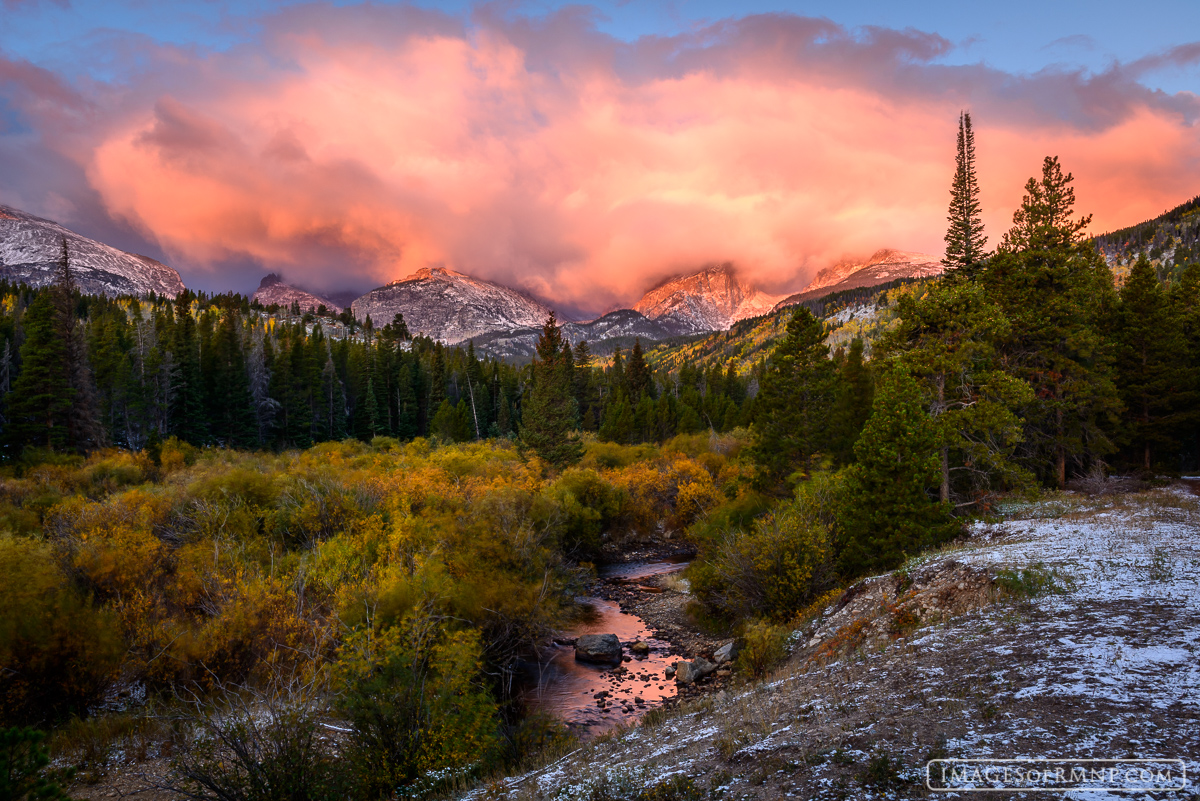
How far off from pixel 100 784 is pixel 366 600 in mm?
5920

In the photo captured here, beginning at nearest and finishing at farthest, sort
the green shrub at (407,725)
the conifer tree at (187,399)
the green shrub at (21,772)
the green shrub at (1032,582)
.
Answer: the green shrub at (21,772)
the green shrub at (407,725)
the green shrub at (1032,582)
the conifer tree at (187,399)

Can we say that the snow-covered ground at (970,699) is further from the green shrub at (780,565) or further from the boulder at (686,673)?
the green shrub at (780,565)

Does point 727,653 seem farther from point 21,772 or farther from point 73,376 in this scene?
point 73,376

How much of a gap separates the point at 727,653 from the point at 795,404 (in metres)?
16.5

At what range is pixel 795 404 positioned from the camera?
3203cm

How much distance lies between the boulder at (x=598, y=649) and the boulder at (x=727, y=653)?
12.3ft

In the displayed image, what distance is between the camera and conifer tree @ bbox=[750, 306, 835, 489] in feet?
103

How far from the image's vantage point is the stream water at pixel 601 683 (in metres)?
16.6

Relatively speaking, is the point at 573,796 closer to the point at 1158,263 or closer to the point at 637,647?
the point at 637,647

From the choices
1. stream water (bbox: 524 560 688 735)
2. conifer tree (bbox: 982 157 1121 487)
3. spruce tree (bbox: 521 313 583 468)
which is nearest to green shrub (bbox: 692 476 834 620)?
stream water (bbox: 524 560 688 735)

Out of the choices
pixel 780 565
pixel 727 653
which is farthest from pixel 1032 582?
pixel 727 653

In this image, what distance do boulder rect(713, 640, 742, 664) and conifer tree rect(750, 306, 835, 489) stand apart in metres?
13.7

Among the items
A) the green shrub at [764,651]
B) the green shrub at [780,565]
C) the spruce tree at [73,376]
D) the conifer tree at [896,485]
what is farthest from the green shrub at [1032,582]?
the spruce tree at [73,376]

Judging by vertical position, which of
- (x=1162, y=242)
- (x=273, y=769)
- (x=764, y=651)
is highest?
(x=1162, y=242)
